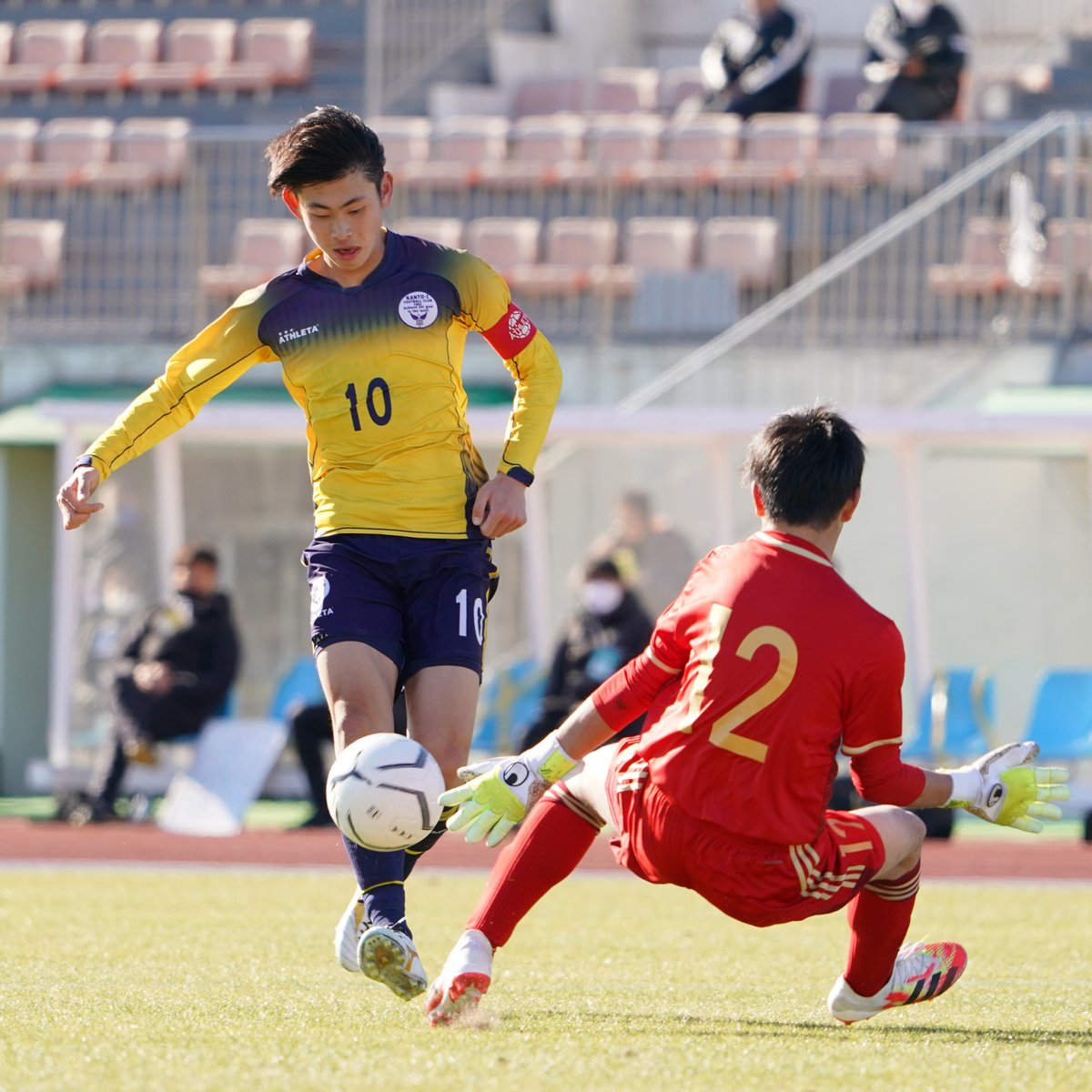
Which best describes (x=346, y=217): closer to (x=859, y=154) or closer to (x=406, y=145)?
(x=859, y=154)

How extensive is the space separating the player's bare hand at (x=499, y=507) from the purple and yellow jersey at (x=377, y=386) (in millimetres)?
73

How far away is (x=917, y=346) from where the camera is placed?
1678 centimetres

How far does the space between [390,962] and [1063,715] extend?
10.1m

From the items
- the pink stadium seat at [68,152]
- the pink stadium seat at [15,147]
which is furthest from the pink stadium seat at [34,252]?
the pink stadium seat at [15,147]

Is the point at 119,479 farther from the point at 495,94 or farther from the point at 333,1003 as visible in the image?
the point at 333,1003

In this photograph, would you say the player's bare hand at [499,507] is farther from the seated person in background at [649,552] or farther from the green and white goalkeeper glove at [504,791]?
the seated person in background at [649,552]

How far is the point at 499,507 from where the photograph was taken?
227 inches

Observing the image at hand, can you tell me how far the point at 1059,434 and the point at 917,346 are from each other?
2.04 meters

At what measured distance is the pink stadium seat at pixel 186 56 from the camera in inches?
928

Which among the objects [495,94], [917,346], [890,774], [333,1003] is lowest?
[333,1003]

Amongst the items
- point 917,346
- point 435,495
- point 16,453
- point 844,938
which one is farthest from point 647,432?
point 435,495

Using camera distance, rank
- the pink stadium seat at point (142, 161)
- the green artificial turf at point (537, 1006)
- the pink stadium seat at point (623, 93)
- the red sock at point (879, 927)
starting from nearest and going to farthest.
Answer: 1. the green artificial turf at point (537, 1006)
2. the red sock at point (879, 927)
3. the pink stadium seat at point (142, 161)
4. the pink stadium seat at point (623, 93)

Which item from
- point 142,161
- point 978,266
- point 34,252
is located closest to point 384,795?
point 978,266

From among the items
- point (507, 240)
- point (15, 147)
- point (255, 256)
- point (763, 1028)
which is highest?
point (15, 147)
